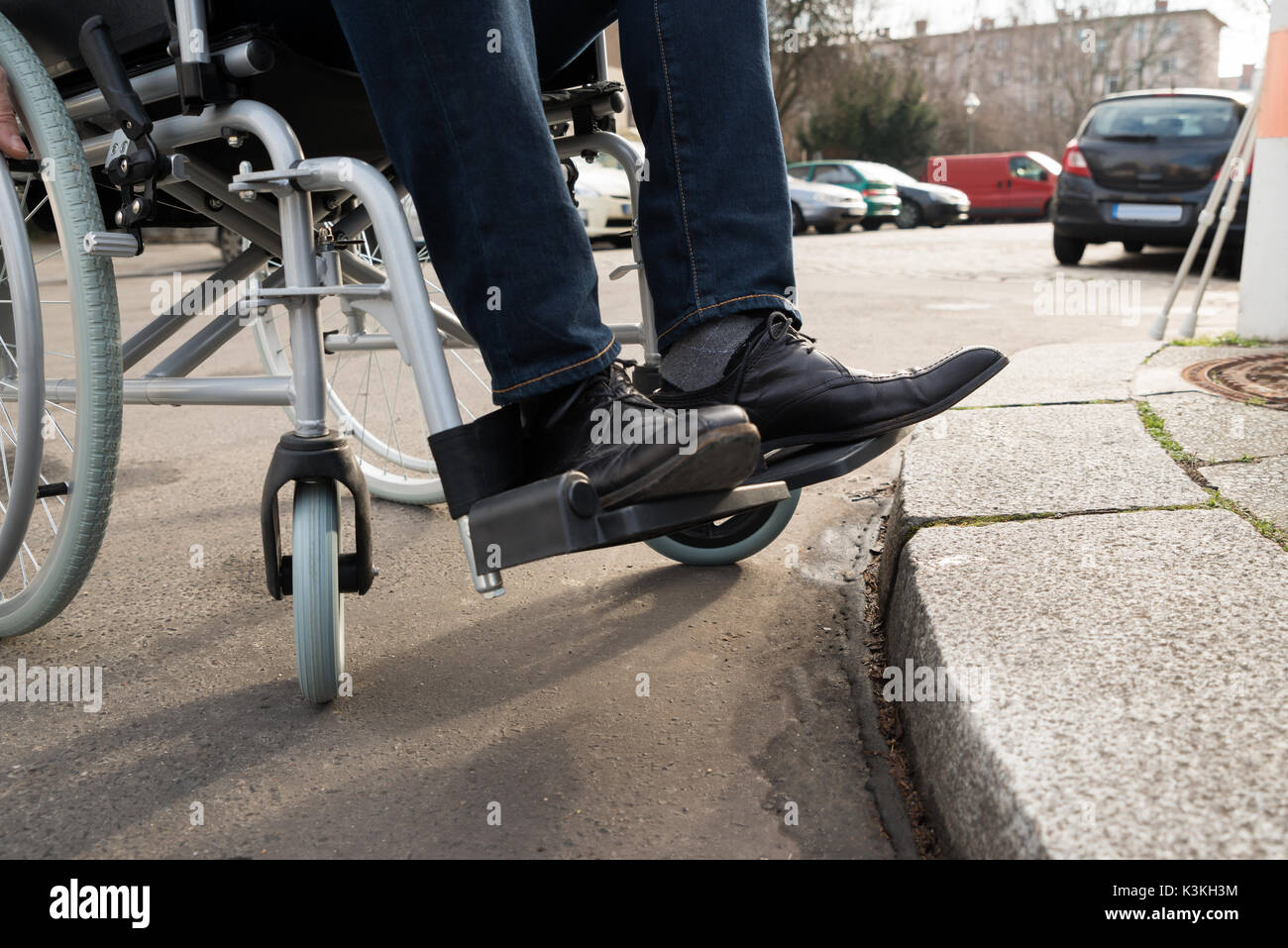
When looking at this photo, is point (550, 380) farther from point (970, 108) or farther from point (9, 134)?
point (970, 108)

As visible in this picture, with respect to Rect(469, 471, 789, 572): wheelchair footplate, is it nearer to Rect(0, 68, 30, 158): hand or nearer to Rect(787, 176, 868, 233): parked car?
Rect(0, 68, 30, 158): hand

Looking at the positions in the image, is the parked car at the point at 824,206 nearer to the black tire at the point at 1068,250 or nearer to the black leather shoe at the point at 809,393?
the black tire at the point at 1068,250

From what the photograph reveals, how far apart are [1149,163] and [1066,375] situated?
6679 mm

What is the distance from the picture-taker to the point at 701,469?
4.46 ft

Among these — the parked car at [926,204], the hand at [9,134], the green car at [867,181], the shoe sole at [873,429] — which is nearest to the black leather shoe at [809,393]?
the shoe sole at [873,429]

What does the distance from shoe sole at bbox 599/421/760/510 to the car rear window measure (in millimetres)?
9007

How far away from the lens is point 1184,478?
2100mm

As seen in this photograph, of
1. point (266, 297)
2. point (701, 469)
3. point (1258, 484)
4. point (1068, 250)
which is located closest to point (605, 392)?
point (701, 469)

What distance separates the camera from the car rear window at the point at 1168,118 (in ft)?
29.3

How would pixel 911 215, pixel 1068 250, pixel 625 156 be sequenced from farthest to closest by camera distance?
1. pixel 911 215
2. pixel 1068 250
3. pixel 625 156

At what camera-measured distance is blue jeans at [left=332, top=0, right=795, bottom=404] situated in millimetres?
1374

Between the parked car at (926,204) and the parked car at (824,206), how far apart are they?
2004 millimetres
